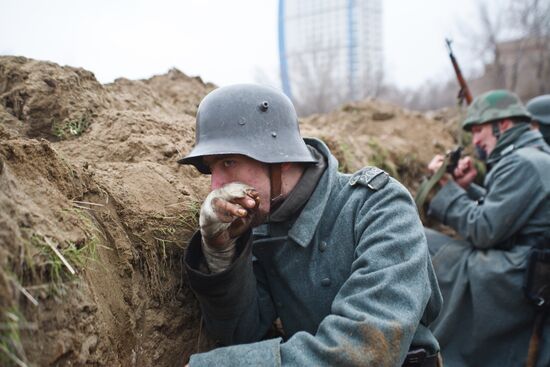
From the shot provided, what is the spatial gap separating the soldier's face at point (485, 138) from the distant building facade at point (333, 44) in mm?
11581

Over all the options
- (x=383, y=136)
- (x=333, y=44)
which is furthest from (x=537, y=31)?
(x=383, y=136)

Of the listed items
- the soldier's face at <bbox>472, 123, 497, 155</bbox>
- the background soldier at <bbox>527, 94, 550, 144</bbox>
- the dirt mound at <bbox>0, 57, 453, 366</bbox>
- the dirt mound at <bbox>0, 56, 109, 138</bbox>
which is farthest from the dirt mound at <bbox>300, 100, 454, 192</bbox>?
the dirt mound at <bbox>0, 56, 109, 138</bbox>

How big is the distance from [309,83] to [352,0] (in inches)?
139

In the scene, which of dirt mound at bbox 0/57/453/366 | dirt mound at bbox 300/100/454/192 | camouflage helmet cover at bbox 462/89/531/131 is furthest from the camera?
dirt mound at bbox 300/100/454/192

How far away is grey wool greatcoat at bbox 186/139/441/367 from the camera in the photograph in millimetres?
1742

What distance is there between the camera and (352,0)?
54.7 ft

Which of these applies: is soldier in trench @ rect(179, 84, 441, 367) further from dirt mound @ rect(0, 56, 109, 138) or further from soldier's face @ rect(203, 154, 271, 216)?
dirt mound @ rect(0, 56, 109, 138)

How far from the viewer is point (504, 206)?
3.76m

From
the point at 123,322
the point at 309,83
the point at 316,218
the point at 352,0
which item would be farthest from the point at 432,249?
the point at 352,0

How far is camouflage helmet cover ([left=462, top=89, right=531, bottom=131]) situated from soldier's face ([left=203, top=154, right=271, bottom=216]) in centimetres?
314

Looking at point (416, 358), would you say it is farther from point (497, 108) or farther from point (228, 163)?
point (497, 108)

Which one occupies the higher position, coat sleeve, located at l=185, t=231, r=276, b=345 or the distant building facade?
the distant building facade

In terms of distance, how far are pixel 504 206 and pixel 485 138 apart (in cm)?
113

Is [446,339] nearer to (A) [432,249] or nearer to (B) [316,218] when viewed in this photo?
(A) [432,249]
